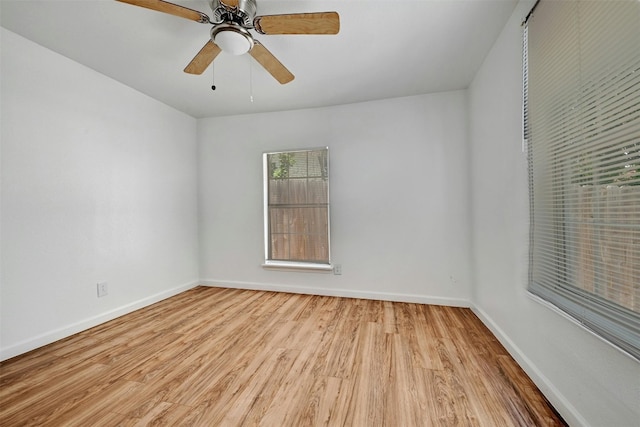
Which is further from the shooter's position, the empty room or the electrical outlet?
the electrical outlet

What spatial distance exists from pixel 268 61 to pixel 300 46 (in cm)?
42

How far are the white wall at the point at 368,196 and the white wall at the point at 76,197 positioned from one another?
2.34 feet

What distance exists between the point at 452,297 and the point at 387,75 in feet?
8.35

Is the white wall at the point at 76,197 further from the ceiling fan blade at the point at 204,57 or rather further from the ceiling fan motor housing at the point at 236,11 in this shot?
the ceiling fan motor housing at the point at 236,11

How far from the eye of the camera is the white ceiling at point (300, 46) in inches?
66.5

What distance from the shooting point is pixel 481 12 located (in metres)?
1.74

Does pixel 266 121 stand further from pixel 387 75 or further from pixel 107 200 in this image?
pixel 107 200

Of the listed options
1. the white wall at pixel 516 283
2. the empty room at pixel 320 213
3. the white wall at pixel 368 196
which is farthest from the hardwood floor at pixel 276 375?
the white wall at pixel 368 196

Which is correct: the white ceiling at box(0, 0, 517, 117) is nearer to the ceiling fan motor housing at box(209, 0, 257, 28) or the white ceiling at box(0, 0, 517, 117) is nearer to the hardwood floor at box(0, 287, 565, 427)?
the ceiling fan motor housing at box(209, 0, 257, 28)

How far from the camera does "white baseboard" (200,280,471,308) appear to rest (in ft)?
9.48

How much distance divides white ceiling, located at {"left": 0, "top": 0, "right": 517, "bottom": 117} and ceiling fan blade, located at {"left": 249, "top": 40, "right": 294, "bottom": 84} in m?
0.26

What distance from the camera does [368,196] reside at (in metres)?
3.13

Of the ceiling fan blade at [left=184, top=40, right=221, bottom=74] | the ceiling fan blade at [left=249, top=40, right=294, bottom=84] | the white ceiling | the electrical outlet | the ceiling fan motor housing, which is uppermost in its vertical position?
the white ceiling

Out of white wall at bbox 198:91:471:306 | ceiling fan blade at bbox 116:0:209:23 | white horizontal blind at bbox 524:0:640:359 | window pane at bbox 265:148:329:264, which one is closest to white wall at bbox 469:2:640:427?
white horizontal blind at bbox 524:0:640:359
